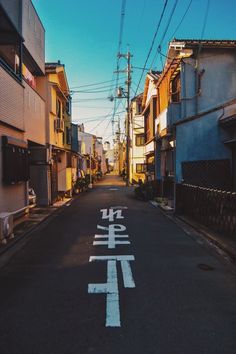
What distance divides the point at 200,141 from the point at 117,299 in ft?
37.9

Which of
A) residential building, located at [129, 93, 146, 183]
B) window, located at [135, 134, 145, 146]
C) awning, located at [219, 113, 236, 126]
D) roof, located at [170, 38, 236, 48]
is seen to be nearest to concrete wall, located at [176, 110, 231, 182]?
awning, located at [219, 113, 236, 126]

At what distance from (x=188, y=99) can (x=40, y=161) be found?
8623 millimetres

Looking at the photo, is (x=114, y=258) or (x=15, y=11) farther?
(x=15, y=11)

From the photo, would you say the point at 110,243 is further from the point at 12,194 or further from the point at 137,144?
the point at 137,144

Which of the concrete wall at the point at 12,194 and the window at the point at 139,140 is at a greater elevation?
the window at the point at 139,140

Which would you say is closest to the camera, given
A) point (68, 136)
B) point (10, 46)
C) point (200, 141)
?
point (10, 46)

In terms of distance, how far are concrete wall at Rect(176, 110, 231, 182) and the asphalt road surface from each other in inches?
255

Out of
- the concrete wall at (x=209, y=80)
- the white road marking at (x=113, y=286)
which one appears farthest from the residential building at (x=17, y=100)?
the concrete wall at (x=209, y=80)

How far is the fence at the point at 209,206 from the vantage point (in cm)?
986

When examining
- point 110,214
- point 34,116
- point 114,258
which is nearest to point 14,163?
point 34,116

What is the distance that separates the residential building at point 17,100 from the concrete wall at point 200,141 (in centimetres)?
701

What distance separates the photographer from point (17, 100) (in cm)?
1374

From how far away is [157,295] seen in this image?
5.77 m

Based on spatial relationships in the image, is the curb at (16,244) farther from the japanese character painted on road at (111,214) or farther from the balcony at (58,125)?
the balcony at (58,125)
